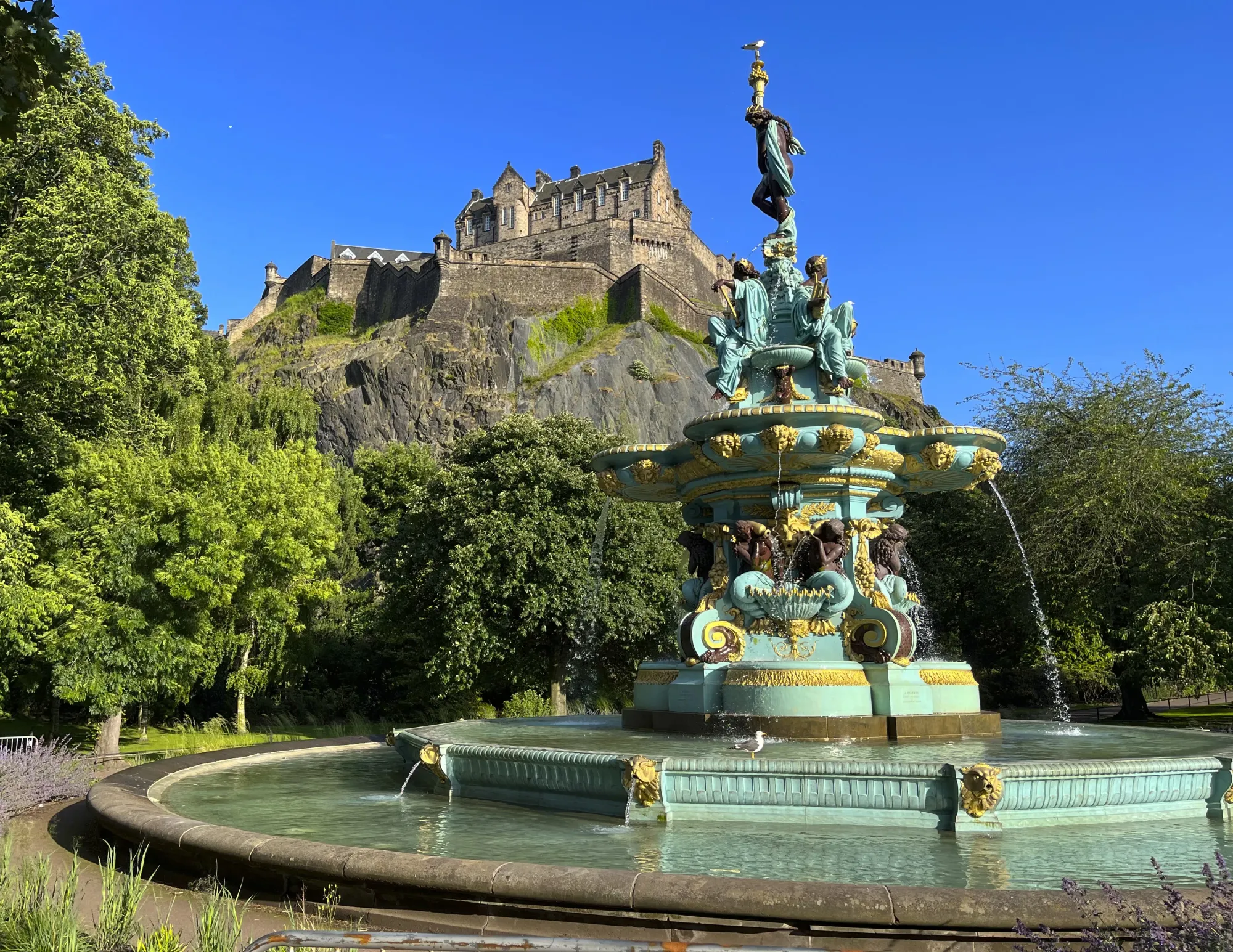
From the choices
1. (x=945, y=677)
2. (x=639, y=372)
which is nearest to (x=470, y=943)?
(x=945, y=677)

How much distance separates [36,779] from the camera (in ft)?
33.4

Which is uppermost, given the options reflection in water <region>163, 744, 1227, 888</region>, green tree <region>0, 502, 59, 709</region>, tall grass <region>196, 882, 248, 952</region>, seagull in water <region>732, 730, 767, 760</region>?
green tree <region>0, 502, 59, 709</region>

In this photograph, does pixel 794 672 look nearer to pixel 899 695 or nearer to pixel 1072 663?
pixel 899 695

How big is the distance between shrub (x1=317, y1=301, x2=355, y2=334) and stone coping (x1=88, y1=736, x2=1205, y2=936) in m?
92.1

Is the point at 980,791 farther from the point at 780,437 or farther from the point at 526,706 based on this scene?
the point at 526,706

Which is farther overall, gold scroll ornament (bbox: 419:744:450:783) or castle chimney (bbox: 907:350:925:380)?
castle chimney (bbox: 907:350:925:380)

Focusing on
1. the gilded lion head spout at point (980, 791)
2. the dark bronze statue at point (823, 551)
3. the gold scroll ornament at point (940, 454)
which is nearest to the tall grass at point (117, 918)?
the gilded lion head spout at point (980, 791)

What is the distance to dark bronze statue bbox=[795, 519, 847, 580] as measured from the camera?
Answer: 40.1 feet

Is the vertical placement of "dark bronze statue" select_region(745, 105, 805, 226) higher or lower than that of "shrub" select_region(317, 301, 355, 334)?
lower

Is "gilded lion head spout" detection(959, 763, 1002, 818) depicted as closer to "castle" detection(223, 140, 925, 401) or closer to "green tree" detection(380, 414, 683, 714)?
"green tree" detection(380, 414, 683, 714)

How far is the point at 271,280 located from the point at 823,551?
109796 millimetres

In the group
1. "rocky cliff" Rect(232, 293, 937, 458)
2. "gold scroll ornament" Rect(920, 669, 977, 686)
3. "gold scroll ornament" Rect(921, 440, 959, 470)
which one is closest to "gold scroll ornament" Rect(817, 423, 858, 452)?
"gold scroll ornament" Rect(921, 440, 959, 470)

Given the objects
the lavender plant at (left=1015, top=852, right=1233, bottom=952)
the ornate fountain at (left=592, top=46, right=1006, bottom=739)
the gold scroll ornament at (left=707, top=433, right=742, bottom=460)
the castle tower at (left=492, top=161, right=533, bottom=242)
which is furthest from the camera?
the castle tower at (left=492, top=161, right=533, bottom=242)

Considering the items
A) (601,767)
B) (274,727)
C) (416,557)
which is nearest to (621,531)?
(416,557)
